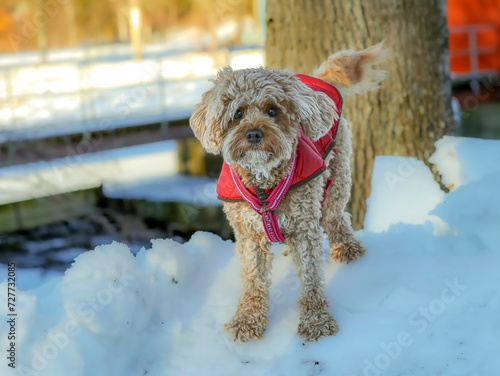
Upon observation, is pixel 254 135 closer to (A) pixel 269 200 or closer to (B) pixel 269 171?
(B) pixel 269 171

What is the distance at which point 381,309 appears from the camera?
347 cm

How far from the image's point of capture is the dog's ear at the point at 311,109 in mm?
3189

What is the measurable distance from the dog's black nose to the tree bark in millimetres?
2034

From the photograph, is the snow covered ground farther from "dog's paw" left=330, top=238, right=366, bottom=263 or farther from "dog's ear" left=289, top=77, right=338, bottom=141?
"dog's ear" left=289, top=77, right=338, bottom=141

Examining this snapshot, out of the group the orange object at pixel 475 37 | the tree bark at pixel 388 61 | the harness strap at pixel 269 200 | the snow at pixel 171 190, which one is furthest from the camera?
the orange object at pixel 475 37

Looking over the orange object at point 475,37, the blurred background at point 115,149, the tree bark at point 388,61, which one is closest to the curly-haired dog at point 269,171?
the tree bark at point 388,61

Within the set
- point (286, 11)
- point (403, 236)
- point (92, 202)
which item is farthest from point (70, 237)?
point (403, 236)

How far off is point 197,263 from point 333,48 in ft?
6.86

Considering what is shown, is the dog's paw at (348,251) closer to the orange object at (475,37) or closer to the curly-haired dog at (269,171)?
the curly-haired dog at (269,171)

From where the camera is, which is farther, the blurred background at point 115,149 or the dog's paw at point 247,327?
the blurred background at point 115,149

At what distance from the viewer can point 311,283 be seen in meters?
3.49

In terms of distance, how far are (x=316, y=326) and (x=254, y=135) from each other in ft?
3.66

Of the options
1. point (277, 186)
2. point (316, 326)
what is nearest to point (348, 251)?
point (316, 326)

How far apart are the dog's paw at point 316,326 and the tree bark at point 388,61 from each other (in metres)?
1.76
